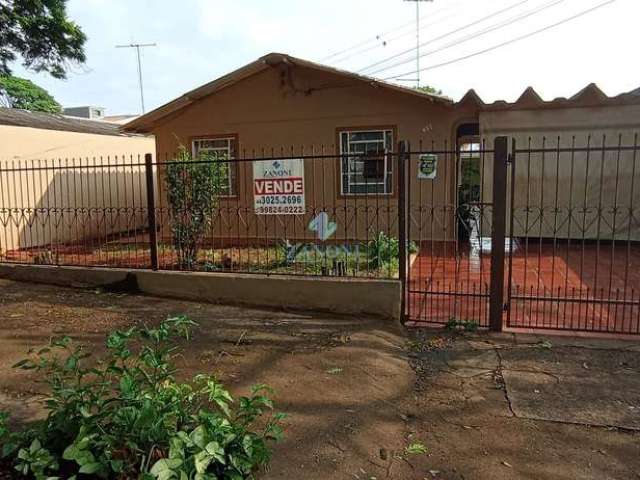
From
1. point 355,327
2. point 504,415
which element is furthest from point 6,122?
point 504,415

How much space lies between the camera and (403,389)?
409cm

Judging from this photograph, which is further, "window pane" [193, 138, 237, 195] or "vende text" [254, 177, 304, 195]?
"window pane" [193, 138, 237, 195]

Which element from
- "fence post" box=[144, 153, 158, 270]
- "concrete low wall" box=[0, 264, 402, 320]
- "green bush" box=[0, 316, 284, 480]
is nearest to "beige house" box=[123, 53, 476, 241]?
"fence post" box=[144, 153, 158, 270]

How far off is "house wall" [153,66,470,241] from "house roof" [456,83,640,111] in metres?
0.57

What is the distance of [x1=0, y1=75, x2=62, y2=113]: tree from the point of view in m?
30.0

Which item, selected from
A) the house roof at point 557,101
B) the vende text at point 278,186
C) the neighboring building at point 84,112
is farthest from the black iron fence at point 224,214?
the neighboring building at point 84,112

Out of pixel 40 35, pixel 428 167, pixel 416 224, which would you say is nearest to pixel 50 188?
pixel 40 35

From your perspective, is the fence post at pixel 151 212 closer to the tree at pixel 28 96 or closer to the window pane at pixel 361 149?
the window pane at pixel 361 149

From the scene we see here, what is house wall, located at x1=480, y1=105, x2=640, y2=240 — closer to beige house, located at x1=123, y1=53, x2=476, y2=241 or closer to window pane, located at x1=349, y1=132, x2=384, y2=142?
beige house, located at x1=123, y1=53, x2=476, y2=241

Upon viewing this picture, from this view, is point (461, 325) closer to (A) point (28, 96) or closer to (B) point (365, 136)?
(B) point (365, 136)

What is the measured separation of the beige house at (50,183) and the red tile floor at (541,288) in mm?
6105

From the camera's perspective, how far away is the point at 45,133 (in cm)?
1128

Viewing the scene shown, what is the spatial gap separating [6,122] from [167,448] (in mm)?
10875

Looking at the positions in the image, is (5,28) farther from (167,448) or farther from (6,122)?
(167,448)
